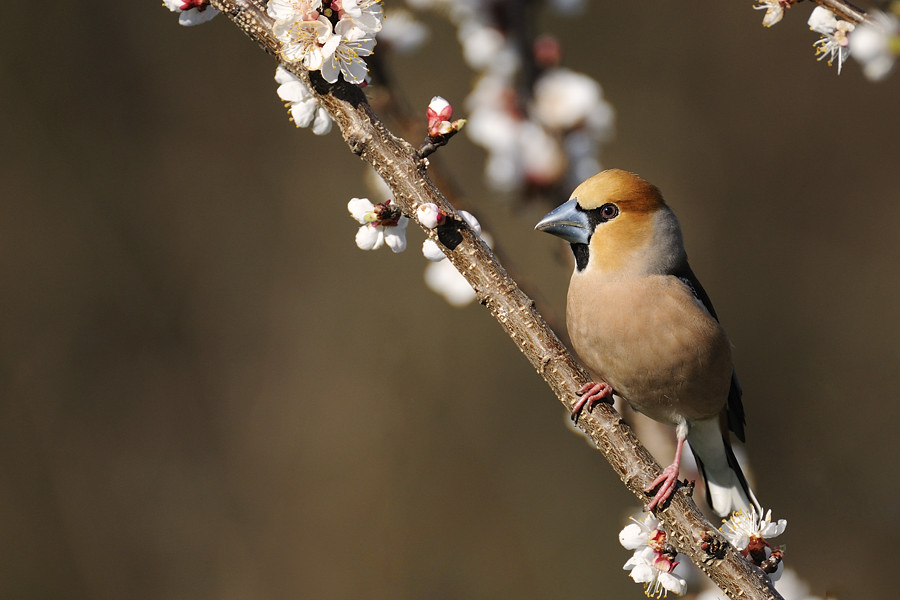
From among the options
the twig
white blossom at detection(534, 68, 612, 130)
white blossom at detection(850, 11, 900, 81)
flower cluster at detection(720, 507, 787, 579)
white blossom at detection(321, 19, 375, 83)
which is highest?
white blossom at detection(534, 68, 612, 130)

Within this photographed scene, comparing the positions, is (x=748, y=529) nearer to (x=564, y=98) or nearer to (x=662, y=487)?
(x=662, y=487)

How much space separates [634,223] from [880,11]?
0.95m

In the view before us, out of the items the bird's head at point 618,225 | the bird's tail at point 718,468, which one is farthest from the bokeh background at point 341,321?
the bird's head at point 618,225

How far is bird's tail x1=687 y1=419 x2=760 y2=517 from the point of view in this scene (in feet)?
8.69

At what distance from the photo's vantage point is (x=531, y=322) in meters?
1.71

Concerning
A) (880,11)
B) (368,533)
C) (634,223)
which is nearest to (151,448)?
(368,533)

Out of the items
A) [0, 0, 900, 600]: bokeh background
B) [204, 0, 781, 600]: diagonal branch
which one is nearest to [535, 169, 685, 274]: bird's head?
[204, 0, 781, 600]: diagonal branch

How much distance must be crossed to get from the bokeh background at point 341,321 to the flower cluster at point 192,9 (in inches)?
131

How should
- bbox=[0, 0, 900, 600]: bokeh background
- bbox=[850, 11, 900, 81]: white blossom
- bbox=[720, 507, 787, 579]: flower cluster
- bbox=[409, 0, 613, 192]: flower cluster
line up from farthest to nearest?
bbox=[0, 0, 900, 600]: bokeh background → bbox=[409, 0, 613, 192]: flower cluster → bbox=[720, 507, 787, 579]: flower cluster → bbox=[850, 11, 900, 81]: white blossom

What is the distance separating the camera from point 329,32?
1597mm

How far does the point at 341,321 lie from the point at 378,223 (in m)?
3.77

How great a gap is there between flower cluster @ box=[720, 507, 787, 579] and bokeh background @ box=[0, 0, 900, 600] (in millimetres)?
3241

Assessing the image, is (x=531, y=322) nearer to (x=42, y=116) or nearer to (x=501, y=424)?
(x=501, y=424)

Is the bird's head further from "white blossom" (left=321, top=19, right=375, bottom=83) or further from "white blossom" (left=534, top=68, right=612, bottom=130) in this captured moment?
"white blossom" (left=321, top=19, right=375, bottom=83)
